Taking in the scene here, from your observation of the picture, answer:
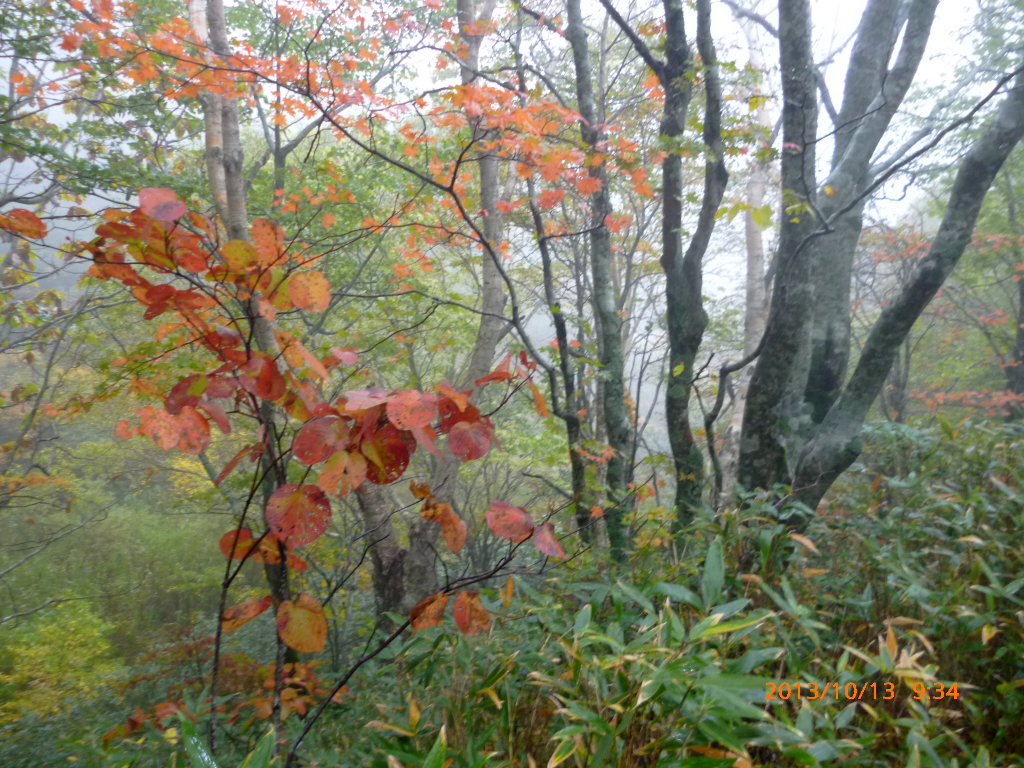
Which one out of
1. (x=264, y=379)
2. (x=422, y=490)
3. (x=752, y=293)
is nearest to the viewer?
(x=264, y=379)

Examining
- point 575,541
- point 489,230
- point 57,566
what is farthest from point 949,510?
point 57,566

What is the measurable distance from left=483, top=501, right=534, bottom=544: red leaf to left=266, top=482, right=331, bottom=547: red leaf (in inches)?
14.5

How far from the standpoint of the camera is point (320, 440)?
1034mm

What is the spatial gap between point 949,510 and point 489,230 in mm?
3772

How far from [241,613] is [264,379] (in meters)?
0.56

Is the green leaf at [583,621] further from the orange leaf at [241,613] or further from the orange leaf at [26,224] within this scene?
the orange leaf at [26,224]

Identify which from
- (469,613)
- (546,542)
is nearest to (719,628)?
(546,542)

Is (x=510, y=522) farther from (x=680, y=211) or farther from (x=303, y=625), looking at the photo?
(x=680, y=211)

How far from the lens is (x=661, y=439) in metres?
17.0

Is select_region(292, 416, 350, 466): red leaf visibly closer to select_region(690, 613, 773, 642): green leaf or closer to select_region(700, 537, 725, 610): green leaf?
select_region(690, 613, 773, 642): green leaf

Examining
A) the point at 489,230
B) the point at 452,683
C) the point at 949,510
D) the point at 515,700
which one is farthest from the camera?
the point at 489,230

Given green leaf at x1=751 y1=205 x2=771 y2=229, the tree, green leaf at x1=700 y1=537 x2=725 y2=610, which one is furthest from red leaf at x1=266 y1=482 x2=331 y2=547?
the tree

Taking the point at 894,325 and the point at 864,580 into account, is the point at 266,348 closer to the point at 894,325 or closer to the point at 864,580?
the point at 864,580
